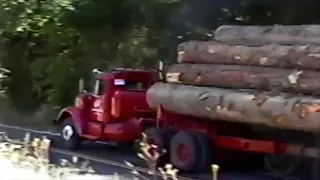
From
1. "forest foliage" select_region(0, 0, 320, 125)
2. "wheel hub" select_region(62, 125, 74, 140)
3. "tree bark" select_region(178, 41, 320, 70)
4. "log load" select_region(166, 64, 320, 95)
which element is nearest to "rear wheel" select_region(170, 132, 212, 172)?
"log load" select_region(166, 64, 320, 95)

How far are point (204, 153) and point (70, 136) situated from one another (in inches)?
112

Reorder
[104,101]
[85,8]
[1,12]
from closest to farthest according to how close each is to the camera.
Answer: [104,101]
[85,8]
[1,12]

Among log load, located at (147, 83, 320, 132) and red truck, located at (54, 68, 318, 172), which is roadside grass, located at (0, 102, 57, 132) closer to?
red truck, located at (54, 68, 318, 172)

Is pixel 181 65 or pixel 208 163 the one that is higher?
pixel 181 65

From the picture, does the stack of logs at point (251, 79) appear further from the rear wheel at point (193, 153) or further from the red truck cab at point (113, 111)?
the red truck cab at point (113, 111)

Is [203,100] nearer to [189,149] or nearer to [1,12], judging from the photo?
[189,149]

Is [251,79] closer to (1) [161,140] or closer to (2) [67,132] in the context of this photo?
(1) [161,140]

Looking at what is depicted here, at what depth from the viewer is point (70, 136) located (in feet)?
39.8

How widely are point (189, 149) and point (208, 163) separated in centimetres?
29

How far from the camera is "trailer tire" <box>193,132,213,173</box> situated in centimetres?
1000

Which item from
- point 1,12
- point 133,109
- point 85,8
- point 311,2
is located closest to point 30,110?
point 1,12

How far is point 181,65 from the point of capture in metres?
10.9

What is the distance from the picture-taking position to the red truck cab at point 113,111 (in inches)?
451

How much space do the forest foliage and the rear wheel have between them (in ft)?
10.0
